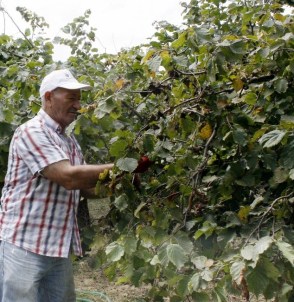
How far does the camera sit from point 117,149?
204cm

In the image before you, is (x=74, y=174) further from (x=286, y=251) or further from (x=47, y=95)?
(x=286, y=251)

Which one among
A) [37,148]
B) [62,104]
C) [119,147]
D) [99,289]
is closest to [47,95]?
[62,104]

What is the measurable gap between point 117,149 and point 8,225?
30.5 inches

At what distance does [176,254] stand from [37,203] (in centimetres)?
90

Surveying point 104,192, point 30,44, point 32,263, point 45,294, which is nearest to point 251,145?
point 104,192

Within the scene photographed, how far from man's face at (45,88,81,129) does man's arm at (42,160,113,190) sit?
11.6 inches

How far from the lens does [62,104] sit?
8.34 ft

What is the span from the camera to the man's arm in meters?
2.26

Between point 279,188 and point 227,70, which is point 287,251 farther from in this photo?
point 227,70

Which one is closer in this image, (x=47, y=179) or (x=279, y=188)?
(x=279, y=188)

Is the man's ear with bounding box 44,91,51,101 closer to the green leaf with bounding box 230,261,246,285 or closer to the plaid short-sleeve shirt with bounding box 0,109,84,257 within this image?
the plaid short-sleeve shirt with bounding box 0,109,84,257

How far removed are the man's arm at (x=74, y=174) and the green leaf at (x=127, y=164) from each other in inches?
7.9

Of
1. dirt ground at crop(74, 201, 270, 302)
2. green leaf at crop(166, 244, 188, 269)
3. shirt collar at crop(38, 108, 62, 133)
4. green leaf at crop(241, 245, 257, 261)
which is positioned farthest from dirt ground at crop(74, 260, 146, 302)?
green leaf at crop(241, 245, 257, 261)

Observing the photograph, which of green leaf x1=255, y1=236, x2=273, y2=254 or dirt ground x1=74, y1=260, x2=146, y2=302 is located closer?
green leaf x1=255, y1=236, x2=273, y2=254
